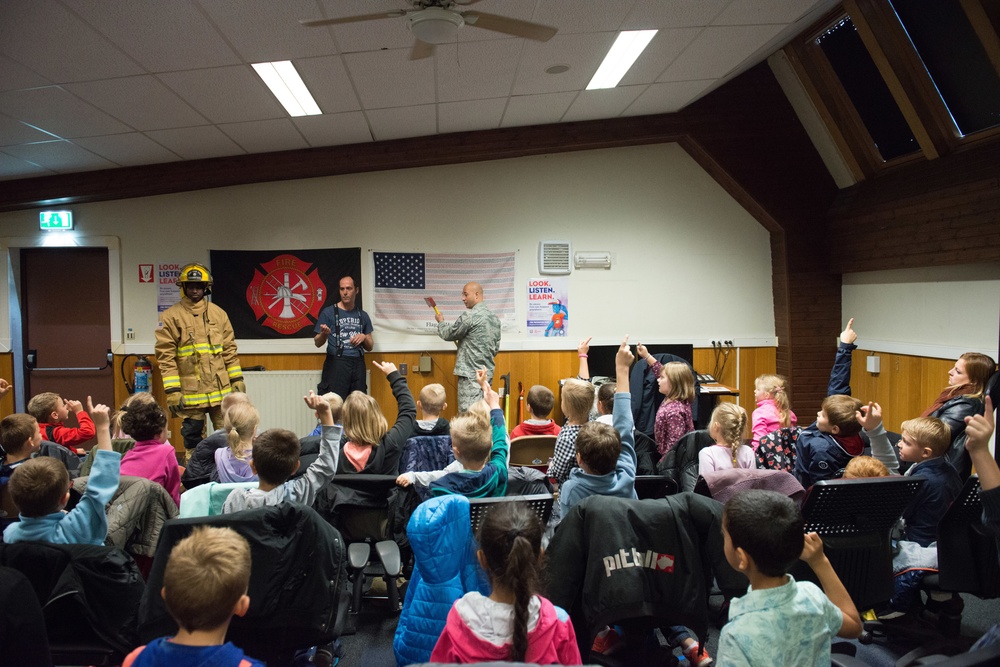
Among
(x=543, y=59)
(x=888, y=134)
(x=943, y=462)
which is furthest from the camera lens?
(x=888, y=134)

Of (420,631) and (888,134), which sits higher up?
(888,134)

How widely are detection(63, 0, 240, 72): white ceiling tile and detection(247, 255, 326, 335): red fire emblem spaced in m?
2.69

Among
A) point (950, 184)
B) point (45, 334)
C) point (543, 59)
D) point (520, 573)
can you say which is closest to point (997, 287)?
point (950, 184)

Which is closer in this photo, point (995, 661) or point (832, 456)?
point (995, 661)

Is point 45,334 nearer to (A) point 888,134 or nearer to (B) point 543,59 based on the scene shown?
(B) point 543,59

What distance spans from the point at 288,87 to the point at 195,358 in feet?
8.03

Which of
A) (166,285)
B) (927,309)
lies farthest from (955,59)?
(166,285)

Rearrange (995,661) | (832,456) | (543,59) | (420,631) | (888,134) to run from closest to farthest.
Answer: (995,661) → (420,631) → (832,456) → (543,59) → (888,134)

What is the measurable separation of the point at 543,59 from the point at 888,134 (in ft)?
11.1

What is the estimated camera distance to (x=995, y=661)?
1221 millimetres

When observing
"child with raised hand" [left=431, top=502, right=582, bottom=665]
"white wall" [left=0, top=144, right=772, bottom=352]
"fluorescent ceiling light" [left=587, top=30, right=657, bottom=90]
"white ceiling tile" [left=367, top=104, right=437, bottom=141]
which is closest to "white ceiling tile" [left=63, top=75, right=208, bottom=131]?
"white ceiling tile" [left=367, top=104, right=437, bottom=141]

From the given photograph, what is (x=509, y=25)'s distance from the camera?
315cm

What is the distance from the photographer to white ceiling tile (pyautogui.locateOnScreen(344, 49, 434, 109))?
13.9 ft

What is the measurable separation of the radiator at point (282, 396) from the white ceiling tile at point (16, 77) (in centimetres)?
317
